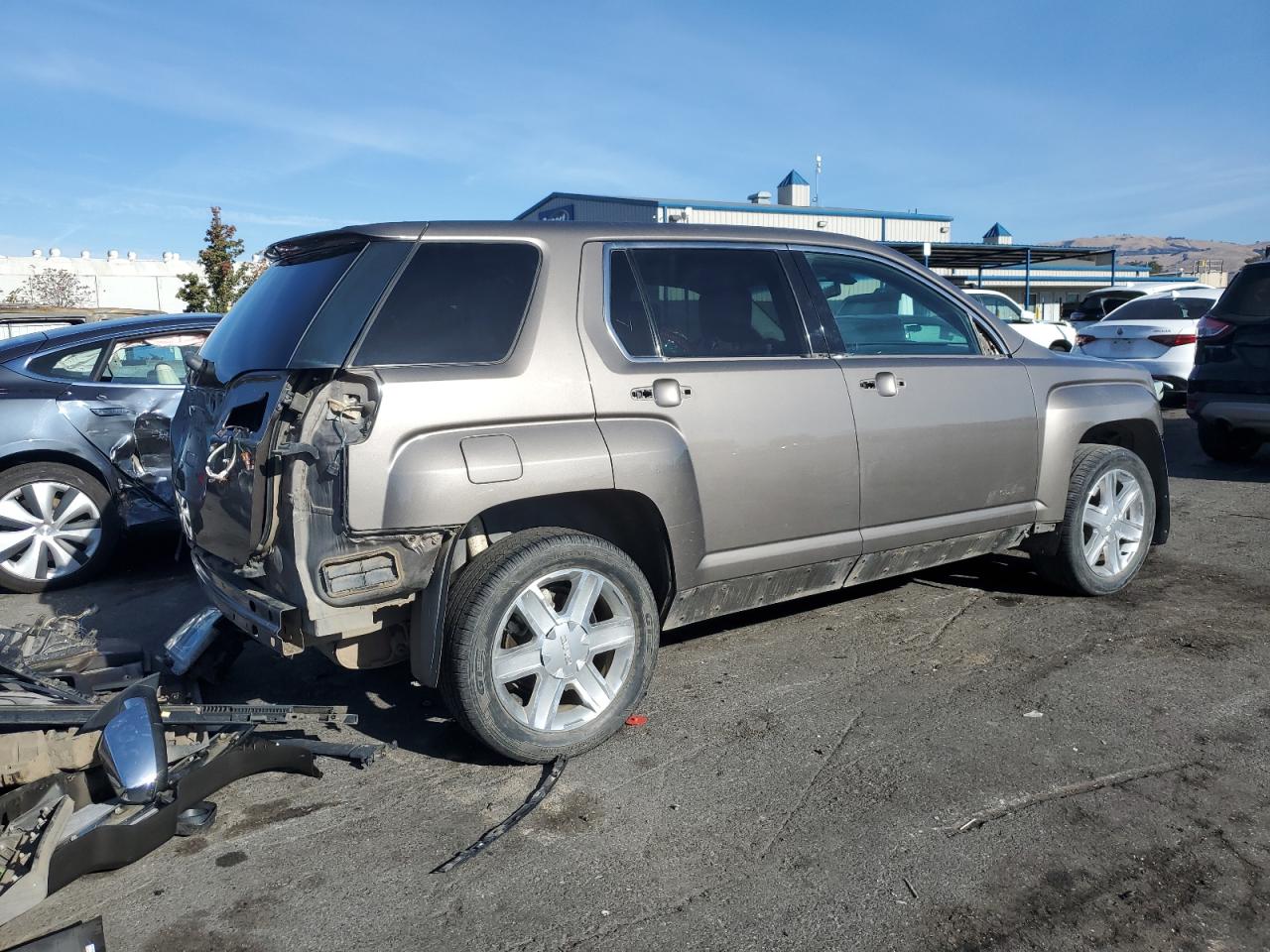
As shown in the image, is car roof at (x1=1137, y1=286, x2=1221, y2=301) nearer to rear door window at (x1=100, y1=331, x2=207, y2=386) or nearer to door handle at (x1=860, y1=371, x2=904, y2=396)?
door handle at (x1=860, y1=371, x2=904, y2=396)

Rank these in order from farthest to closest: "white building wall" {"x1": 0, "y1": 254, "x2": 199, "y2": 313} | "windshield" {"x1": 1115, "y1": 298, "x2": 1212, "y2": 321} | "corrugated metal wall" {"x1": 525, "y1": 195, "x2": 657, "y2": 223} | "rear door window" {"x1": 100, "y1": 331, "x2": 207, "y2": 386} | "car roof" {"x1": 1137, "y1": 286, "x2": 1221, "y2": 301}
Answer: "white building wall" {"x1": 0, "y1": 254, "x2": 199, "y2": 313} → "corrugated metal wall" {"x1": 525, "y1": 195, "x2": 657, "y2": 223} → "car roof" {"x1": 1137, "y1": 286, "x2": 1221, "y2": 301} → "windshield" {"x1": 1115, "y1": 298, "x2": 1212, "y2": 321} → "rear door window" {"x1": 100, "y1": 331, "x2": 207, "y2": 386}

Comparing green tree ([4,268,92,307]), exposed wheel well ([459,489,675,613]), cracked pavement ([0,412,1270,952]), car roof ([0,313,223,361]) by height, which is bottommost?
cracked pavement ([0,412,1270,952])

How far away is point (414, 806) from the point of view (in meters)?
3.22

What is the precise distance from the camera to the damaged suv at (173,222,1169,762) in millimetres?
3127

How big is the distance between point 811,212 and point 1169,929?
29.8 metres

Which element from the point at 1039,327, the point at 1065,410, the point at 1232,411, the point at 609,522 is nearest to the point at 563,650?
the point at 609,522

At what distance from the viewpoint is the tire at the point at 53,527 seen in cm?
586

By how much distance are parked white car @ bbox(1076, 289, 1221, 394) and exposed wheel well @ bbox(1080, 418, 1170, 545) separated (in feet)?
23.3

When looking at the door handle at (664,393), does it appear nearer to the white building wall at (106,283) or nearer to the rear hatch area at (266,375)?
the rear hatch area at (266,375)

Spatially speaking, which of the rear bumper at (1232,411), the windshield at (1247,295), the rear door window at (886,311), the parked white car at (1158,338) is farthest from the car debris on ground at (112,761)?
the parked white car at (1158,338)

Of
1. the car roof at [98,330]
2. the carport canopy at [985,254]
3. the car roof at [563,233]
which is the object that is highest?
the carport canopy at [985,254]

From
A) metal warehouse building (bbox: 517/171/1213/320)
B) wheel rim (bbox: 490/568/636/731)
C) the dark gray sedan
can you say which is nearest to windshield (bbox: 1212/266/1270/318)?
wheel rim (bbox: 490/568/636/731)

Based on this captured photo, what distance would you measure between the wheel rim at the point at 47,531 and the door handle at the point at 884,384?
4691 mm

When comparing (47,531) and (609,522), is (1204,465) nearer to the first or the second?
(609,522)
